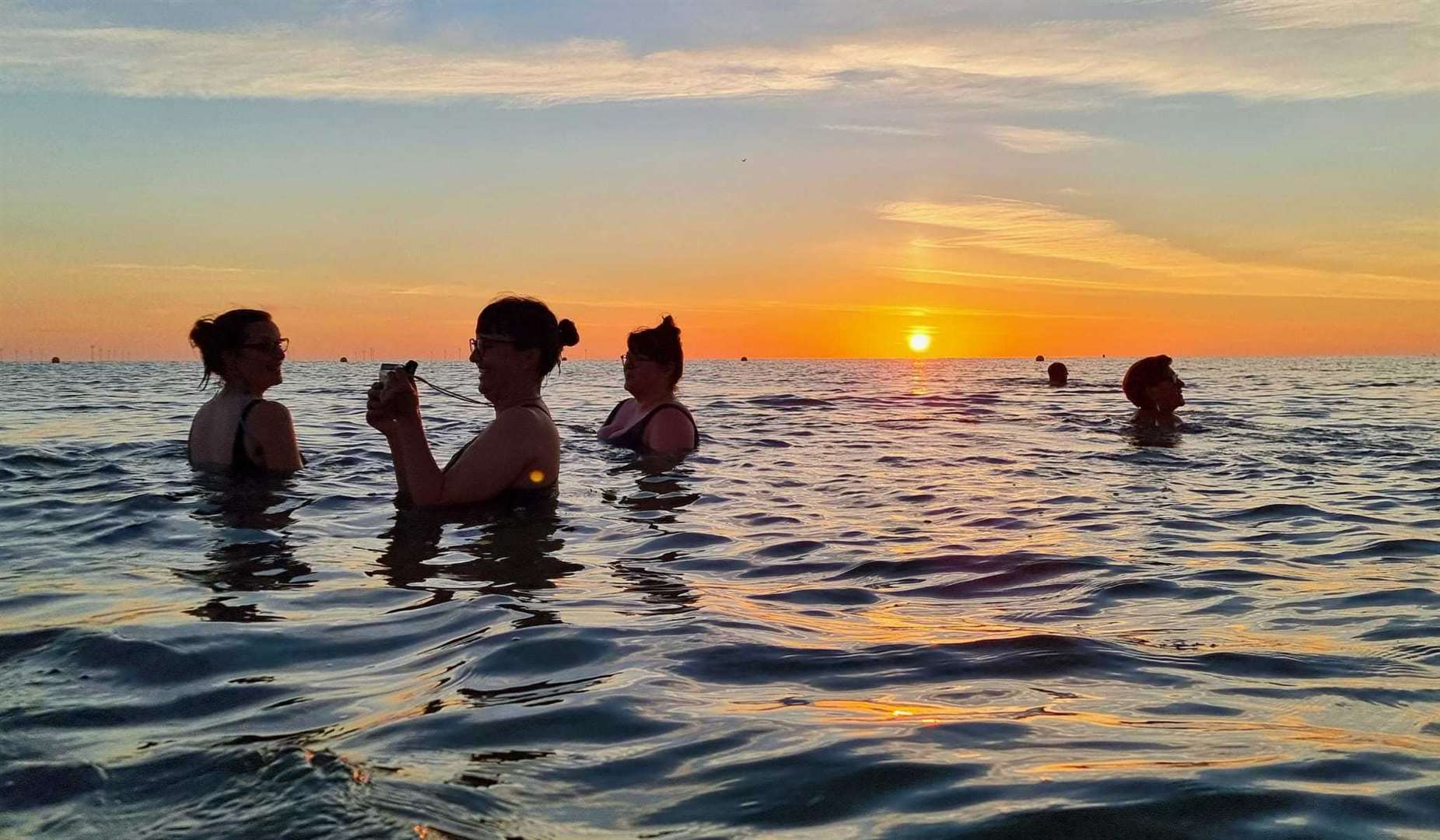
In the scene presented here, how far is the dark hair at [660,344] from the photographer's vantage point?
10.7 meters

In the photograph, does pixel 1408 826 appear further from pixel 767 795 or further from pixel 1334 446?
pixel 1334 446

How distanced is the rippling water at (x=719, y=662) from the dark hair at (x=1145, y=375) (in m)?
5.84

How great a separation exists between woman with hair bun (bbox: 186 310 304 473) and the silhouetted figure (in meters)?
12.0

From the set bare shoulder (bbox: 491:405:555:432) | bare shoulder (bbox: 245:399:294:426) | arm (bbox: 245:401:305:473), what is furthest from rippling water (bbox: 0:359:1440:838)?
bare shoulder (bbox: 491:405:555:432)

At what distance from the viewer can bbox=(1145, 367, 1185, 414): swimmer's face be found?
1537cm

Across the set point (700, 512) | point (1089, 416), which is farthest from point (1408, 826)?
point (1089, 416)

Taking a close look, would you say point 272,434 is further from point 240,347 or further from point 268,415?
point 240,347

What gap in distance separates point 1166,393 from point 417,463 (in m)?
12.4

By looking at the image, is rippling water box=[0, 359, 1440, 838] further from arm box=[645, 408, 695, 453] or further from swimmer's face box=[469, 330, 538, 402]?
arm box=[645, 408, 695, 453]

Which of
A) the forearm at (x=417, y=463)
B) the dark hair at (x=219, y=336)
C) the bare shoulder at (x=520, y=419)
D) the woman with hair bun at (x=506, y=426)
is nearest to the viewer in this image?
the forearm at (x=417, y=463)

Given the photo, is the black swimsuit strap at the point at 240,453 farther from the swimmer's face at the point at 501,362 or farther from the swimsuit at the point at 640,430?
the swimsuit at the point at 640,430

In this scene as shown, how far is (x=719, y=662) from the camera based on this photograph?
398 centimetres

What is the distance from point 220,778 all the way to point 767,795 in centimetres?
147

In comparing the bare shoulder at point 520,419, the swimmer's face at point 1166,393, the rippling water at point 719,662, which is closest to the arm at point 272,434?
the rippling water at point 719,662
